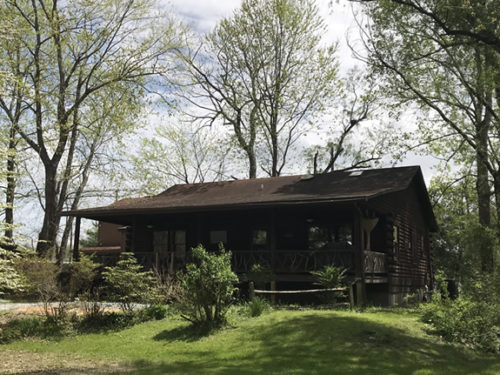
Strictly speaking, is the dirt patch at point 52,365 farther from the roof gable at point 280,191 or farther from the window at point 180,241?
the window at point 180,241

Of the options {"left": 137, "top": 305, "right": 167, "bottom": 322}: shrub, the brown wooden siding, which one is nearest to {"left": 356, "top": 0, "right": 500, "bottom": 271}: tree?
the brown wooden siding

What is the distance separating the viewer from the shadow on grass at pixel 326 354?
901 centimetres

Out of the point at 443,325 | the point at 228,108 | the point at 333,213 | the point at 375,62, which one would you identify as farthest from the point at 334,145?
the point at 443,325

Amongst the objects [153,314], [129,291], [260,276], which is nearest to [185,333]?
[153,314]

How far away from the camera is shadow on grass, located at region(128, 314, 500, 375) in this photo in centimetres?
901

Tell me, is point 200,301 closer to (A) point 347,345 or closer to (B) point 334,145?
(A) point 347,345

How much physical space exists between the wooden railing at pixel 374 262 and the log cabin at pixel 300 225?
4 centimetres

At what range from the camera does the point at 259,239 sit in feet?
74.0

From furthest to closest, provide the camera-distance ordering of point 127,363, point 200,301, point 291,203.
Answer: point 291,203, point 200,301, point 127,363

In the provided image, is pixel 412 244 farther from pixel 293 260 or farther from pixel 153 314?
pixel 153 314

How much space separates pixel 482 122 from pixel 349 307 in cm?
1775

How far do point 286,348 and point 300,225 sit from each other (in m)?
11.3

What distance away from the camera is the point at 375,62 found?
26.9 metres

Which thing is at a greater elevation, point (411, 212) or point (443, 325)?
point (411, 212)
